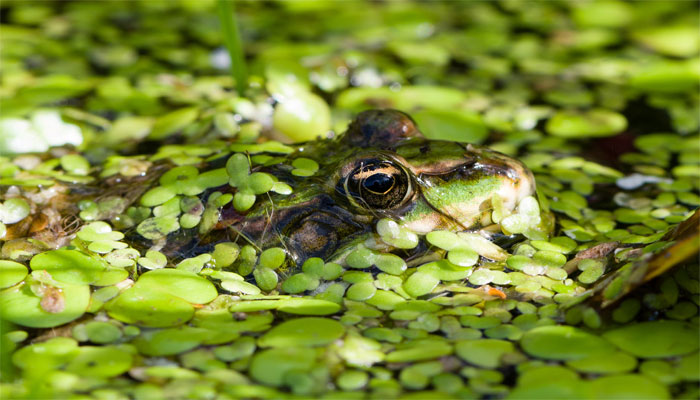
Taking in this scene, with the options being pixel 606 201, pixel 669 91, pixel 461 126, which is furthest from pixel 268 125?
pixel 669 91

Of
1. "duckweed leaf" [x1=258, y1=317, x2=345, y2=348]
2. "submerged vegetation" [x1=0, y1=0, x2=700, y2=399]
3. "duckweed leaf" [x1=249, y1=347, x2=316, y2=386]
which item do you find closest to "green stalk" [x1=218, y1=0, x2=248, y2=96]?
"submerged vegetation" [x1=0, y1=0, x2=700, y2=399]

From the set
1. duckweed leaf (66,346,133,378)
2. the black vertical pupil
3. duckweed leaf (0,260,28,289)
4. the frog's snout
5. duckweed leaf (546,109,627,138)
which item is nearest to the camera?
duckweed leaf (66,346,133,378)

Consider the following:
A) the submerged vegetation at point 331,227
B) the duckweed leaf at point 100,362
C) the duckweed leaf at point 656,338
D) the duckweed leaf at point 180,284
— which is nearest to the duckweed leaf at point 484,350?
the submerged vegetation at point 331,227

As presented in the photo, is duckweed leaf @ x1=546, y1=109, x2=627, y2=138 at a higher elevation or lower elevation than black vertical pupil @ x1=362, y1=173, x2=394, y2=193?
higher

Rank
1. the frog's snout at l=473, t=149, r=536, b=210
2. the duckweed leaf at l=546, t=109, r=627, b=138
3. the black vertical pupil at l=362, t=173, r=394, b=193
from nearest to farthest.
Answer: the black vertical pupil at l=362, t=173, r=394, b=193
the frog's snout at l=473, t=149, r=536, b=210
the duckweed leaf at l=546, t=109, r=627, b=138

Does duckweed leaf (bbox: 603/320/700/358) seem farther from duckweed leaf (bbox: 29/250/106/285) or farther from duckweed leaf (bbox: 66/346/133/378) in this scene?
duckweed leaf (bbox: 29/250/106/285)

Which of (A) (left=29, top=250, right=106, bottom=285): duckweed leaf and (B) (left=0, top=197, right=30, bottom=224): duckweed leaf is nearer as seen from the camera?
(A) (left=29, top=250, right=106, bottom=285): duckweed leaf

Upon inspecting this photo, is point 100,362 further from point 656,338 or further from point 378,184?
point 656,338
